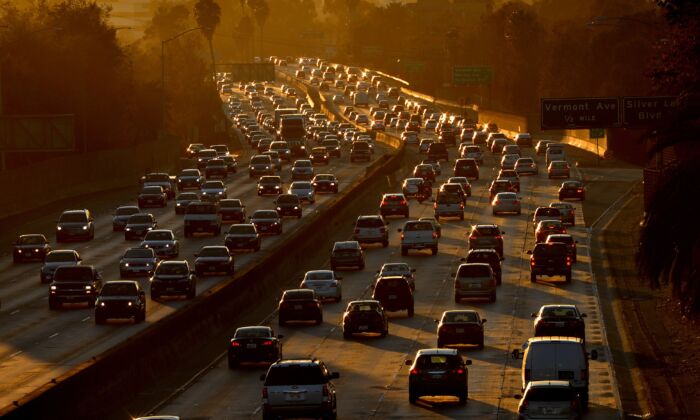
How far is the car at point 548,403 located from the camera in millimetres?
32375

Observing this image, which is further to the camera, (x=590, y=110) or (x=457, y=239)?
(x=457, y=239)

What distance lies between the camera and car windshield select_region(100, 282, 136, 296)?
180 ft

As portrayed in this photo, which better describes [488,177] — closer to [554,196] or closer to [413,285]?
[554,196]

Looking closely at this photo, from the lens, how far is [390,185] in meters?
113

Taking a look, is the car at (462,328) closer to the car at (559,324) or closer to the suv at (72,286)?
the car at (559,324)

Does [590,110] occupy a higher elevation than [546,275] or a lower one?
higher

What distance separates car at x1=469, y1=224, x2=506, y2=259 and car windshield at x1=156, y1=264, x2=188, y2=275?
18181mm

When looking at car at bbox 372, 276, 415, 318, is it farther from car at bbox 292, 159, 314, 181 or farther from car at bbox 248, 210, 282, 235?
car at bbox 292, 159, 314, 181

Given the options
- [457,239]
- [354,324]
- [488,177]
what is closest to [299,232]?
[457,239]

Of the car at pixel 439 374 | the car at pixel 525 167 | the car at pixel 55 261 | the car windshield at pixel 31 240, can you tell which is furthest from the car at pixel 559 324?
the car at pixel 525 167

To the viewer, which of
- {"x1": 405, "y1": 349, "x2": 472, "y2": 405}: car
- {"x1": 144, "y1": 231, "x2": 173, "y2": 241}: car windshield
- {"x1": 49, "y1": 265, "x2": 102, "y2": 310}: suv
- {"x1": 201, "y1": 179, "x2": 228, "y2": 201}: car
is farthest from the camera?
{"x1": 201, "y1": 179, "x2": 228, "y2": 201}: car

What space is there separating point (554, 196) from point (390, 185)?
12546mm

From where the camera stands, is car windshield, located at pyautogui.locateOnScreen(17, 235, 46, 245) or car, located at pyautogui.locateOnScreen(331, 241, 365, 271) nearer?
car, located at pyautogui.locateOnScreen(331, 241, 365, 271)

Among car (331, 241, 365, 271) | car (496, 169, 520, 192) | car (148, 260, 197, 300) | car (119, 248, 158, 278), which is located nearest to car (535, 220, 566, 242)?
car (331, 241, 365, 271)
